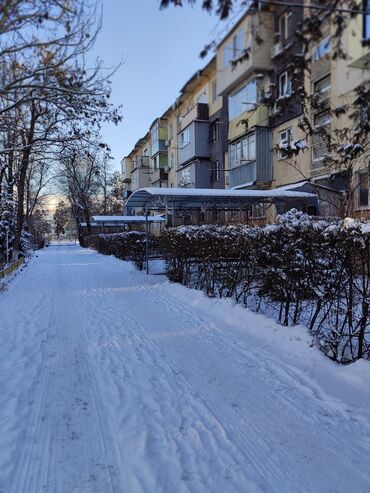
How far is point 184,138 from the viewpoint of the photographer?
31.9 meters

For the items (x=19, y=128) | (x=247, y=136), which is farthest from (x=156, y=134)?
(x=19, y=128)

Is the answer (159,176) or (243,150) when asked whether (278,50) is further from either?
(159,176)

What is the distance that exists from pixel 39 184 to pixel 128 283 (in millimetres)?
28965

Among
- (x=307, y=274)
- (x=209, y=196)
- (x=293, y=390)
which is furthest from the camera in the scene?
(x=209, y=196)

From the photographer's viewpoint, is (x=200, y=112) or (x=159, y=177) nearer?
(x=200, y=112)

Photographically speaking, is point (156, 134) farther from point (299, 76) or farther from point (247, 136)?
point (299, 76)

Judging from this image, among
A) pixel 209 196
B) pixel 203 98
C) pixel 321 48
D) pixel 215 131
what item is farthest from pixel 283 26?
pixel 203 98

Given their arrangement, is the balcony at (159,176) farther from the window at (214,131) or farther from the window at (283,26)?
the window at (283,26)

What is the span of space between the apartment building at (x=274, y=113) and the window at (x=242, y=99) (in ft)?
0.18

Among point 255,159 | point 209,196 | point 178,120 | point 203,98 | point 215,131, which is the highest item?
point 203,98

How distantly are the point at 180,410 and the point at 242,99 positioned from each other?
2108cm

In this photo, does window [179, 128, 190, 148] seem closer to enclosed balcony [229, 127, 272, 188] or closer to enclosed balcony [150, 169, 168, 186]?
enclosed balcony [150, 169, 168, 186]

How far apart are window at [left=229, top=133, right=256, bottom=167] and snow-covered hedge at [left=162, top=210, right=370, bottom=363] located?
15028mm

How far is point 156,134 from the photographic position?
42031 mm
